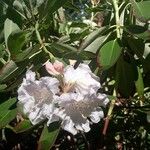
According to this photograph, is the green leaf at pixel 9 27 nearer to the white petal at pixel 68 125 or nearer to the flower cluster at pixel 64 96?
the flower cluster at pixel 64 96

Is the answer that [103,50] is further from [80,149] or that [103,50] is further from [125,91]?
[80,149]

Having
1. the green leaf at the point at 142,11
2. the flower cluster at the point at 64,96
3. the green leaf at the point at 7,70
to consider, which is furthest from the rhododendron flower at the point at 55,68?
the green leaf at the point at 142,11

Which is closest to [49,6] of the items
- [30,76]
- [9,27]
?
[9,27]

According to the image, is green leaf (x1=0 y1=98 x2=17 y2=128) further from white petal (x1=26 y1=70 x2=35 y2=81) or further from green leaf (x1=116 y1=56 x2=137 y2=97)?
green leaf (x1=116 y1=56 x2=137 y2=97)

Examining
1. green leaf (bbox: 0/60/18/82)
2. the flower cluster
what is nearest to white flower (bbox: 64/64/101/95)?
the flower cluster

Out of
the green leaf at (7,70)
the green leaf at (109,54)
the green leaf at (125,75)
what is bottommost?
the green leaf at (125,75)

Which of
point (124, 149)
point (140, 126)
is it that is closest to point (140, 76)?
point (140, 126)

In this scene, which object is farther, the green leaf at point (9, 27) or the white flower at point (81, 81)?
the green leaf at point (9, 27)
